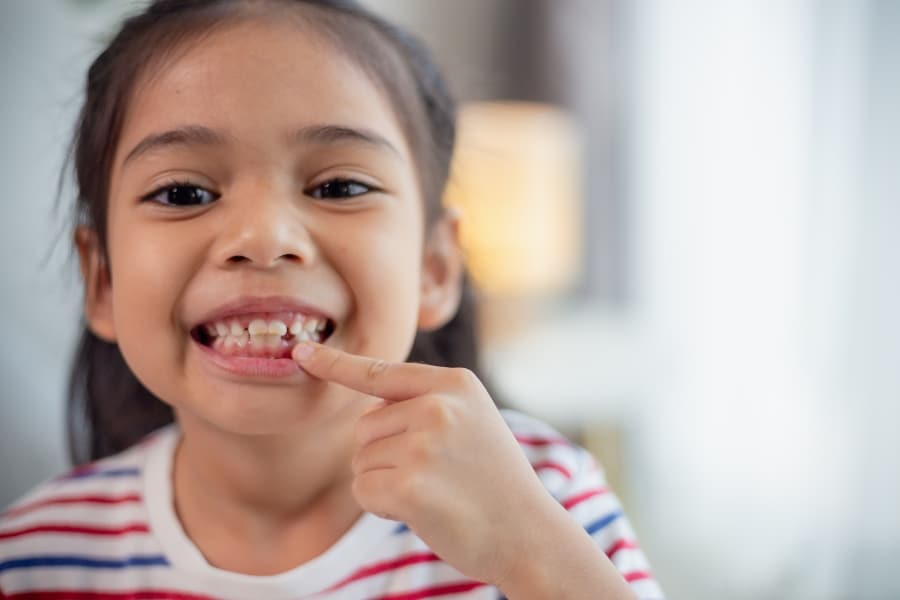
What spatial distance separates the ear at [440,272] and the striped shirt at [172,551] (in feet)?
0.62

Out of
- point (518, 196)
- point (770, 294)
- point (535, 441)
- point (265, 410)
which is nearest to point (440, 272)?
point (535, 441)

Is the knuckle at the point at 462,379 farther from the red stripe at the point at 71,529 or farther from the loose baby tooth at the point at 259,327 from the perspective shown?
the red stripe at the point at 71,529

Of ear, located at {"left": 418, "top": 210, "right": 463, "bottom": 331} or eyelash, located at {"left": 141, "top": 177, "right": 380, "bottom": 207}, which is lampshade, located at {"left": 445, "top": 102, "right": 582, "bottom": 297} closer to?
ear, located at {"left": 418, "top": 210, "right": 463, "bottom": 331}

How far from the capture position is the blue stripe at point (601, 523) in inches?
38.3

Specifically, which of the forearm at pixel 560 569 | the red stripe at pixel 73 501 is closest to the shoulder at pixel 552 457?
the forearm at pixel 560 569

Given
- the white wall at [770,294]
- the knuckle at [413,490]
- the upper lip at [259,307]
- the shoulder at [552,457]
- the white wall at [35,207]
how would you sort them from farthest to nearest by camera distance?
the white wall at [770,294], the white wall at [35,207], the shoulder at [552,457], the upper lip at [259,307], the knuckle at [413,490]

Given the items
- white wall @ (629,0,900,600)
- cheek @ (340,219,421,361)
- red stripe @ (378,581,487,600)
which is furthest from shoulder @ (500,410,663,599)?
white wall @ (629,0,900,600)

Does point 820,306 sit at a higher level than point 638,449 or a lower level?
higher

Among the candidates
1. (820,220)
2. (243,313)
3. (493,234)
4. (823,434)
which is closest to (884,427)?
(823,434)

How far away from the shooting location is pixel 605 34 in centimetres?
272

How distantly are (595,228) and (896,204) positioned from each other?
86cm

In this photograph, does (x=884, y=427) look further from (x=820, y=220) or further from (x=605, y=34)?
(x=605, y=34)

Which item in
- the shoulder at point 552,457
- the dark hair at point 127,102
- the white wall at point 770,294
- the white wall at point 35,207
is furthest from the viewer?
the white wall at point 770,294

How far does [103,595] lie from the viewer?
0.97 meters
